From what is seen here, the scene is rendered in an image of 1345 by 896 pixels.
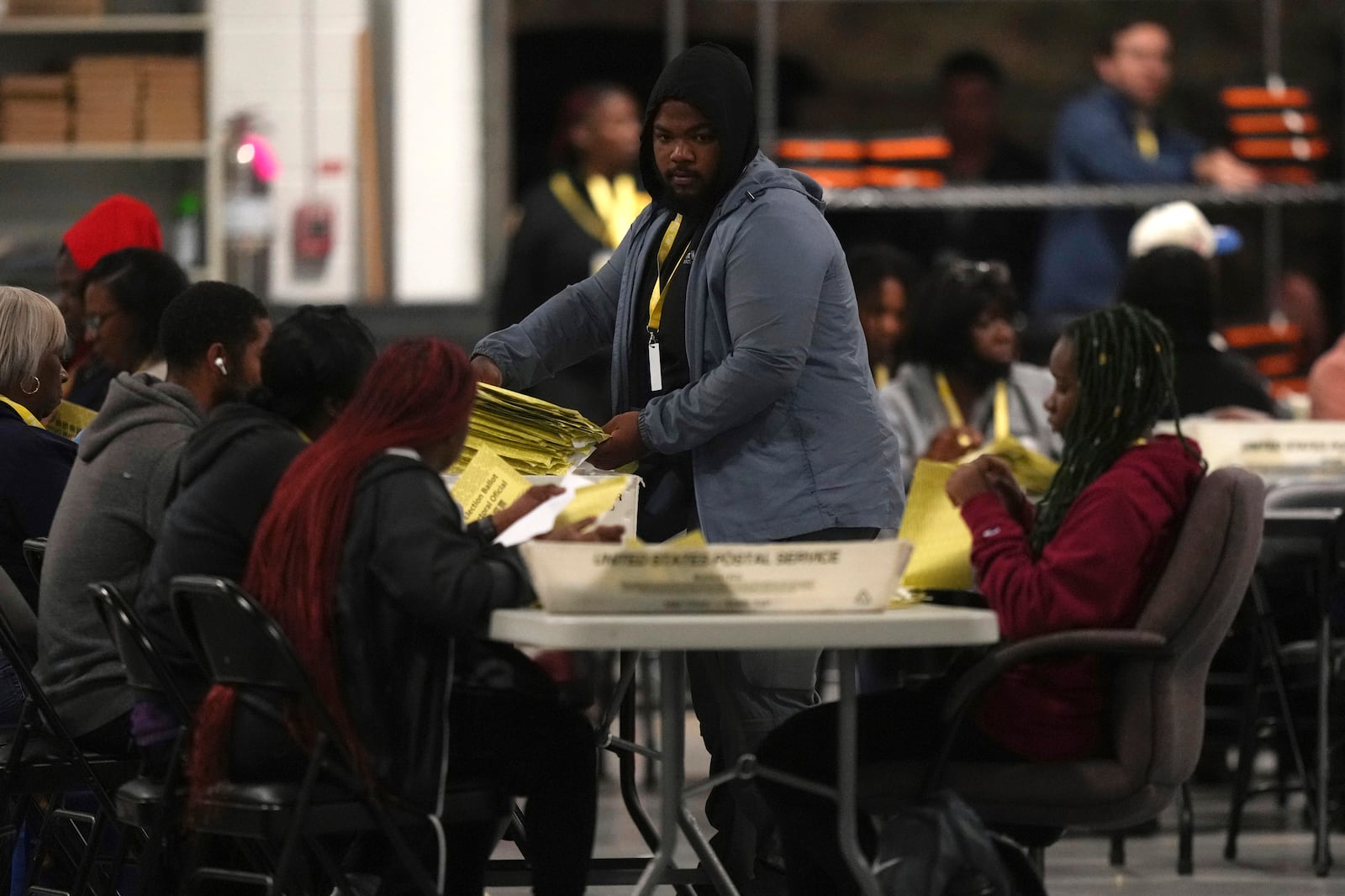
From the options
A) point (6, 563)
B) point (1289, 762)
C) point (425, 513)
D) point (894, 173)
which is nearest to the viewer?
point (425, 513)

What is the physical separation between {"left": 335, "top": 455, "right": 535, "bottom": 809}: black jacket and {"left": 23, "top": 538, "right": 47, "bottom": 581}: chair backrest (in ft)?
2.82

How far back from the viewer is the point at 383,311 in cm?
791

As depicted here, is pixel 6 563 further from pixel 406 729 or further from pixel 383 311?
pixel 383 311

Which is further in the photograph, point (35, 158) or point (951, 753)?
point (35, 158)

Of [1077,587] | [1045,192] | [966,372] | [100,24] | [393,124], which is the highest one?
[100,24]

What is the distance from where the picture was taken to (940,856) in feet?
8.97

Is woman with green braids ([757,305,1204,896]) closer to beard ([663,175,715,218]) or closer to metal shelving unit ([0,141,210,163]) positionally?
beard ([663,175,715,218])

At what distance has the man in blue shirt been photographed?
7.84 meters

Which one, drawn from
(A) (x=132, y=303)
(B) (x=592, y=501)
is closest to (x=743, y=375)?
(B) (x=592, y=501)

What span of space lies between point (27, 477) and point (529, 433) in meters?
0.98

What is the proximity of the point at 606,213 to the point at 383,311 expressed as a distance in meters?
→ 1.04

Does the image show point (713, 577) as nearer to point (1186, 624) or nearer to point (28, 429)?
point (1186, 624)

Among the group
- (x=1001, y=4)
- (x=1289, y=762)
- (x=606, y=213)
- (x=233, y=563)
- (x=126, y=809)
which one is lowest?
(x=1289, y=762)

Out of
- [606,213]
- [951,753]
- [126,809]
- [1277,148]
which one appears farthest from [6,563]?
[1277,148]
